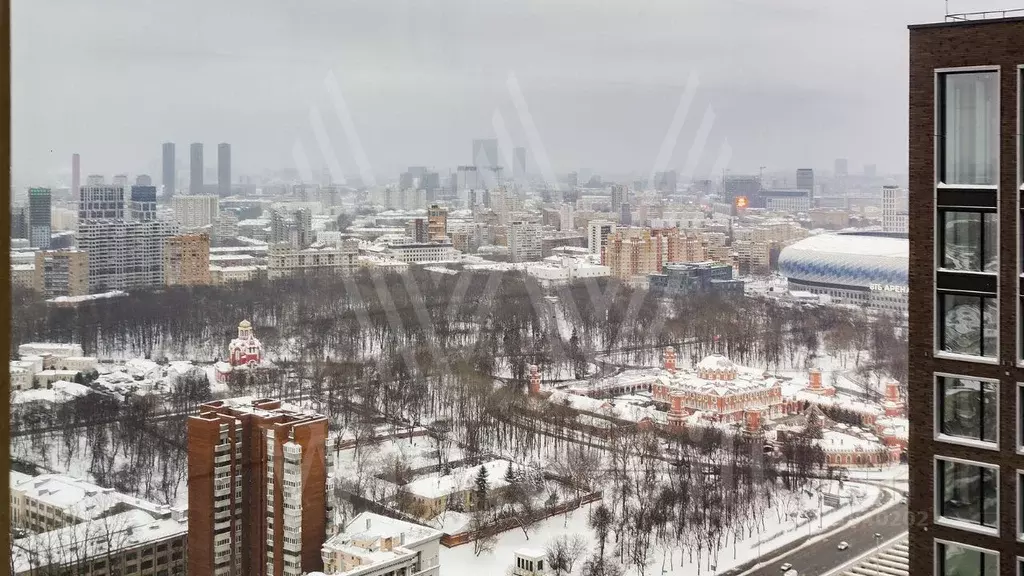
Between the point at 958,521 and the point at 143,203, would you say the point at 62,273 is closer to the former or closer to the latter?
the point at 143,203

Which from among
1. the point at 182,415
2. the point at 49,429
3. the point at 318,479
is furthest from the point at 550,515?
the point at 49,429

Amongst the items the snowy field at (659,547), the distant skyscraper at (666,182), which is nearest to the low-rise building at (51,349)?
the snowy field at (659,547)

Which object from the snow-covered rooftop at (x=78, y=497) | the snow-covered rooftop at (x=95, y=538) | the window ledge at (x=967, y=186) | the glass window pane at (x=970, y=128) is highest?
the glass window pane at (x=970, y=128)

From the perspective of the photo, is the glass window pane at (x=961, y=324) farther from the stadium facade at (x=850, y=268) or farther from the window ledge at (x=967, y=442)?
the stadium facade at (x=850, y=268)

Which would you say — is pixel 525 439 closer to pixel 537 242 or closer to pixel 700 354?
pixel 700 354

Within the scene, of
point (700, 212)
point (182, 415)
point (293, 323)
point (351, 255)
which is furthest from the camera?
point (700, 212)

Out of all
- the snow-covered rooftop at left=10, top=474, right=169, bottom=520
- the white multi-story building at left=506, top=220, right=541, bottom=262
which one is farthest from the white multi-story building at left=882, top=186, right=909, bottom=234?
the snow-covered rooftop at left=10, top=474, right=169, bottom=520
